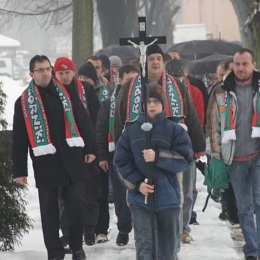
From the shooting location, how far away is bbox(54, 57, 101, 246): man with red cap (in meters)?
9.19

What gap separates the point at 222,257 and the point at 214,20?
89759mm

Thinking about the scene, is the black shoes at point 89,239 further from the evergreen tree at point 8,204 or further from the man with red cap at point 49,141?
the man with red cap at point 49,141

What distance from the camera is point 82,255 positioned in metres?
8.38

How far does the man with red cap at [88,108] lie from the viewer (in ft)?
30.1

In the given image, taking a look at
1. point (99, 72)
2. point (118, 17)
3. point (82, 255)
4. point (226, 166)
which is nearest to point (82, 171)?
point (82, 255)

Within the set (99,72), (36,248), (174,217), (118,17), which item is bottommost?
(36,248)

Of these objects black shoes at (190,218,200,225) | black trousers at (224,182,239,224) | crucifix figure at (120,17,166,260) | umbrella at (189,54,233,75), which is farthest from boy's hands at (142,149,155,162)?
umbrella at (189,54,233,75)

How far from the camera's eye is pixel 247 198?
827cm

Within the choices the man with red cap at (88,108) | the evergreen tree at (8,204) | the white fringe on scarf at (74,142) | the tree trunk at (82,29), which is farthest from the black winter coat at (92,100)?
the tree trunk at (82,29)

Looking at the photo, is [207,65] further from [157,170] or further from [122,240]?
[157,170]

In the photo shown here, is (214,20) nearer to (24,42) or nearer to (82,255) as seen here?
(24,42)

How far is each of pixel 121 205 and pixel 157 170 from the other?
2465mm

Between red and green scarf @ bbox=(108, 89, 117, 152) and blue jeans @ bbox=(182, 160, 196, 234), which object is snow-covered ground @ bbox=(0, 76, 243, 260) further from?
red and green scarf @ bbox=(108, 89, 117, 152)

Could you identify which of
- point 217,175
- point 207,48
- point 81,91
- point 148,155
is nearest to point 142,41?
point 148,155
